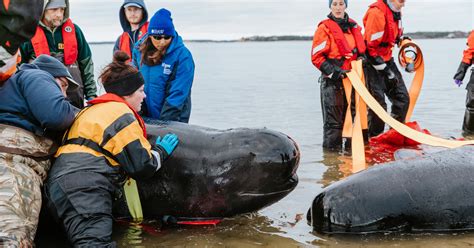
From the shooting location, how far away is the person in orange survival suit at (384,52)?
10438mm

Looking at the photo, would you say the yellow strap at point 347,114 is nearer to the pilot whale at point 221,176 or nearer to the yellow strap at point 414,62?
the yellow strap at point 414,62

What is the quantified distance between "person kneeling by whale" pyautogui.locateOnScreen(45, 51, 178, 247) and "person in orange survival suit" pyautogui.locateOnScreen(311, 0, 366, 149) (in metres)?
5.02

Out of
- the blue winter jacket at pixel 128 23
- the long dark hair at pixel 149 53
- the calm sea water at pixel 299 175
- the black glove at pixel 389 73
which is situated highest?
the blue winter jacket at pixel 128 23

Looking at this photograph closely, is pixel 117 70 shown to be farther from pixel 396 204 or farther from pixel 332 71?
pixel 332 71

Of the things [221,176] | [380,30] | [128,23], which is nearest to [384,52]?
[380,30]

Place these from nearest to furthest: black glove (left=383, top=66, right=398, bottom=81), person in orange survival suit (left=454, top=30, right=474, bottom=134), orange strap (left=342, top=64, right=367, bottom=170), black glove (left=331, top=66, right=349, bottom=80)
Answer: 1. orange strap (left=342, top=64, right=367, bottom=170)
2. black glove (left=331, top=66, right=349, bottom=80)
3. black glove (left=383, top=66, right=398, bottom=81)
4. person in orange survival suit (left=454, top=30, right=474, bottom=134)

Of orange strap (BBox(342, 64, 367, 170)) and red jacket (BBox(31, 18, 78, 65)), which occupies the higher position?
red jacket (BBox(31, 18, 78, 65))

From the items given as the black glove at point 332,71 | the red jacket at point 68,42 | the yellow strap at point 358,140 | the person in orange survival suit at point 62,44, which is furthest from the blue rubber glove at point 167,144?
the black glove at point 332,71

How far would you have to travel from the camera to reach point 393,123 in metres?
9.03

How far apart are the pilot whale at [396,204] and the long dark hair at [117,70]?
2.10m

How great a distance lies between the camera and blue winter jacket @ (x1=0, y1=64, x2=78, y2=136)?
5.29 metres

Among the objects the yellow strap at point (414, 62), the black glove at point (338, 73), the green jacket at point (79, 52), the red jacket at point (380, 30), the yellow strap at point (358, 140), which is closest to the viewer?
the green jacket at point (79, 52)

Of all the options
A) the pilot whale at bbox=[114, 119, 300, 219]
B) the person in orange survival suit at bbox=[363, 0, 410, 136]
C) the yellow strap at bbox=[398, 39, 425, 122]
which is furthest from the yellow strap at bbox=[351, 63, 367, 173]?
the pilot whale at bbox=[114, 119, 300, 219]

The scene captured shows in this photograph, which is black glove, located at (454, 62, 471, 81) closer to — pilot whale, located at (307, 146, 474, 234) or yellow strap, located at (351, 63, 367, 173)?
yellow strap, located at (351, 63, 367, 173)
